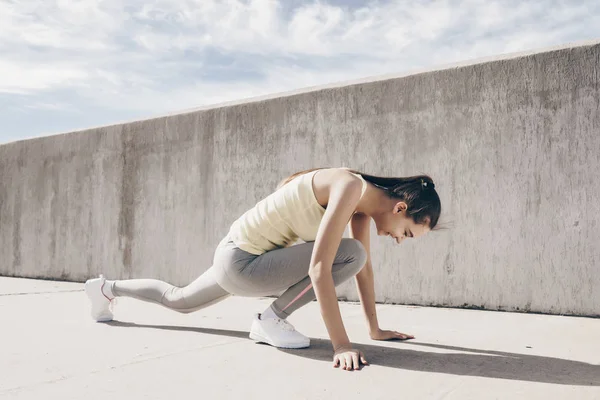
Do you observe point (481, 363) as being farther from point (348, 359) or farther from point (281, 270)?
point (281, 270)

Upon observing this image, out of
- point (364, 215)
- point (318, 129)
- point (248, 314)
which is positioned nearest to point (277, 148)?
point (318, 129)

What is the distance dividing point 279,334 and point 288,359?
21cm

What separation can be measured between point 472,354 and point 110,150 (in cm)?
430

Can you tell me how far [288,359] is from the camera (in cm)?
226

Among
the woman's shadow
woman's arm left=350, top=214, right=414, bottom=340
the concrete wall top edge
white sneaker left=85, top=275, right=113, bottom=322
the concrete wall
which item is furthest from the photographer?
the concrete wall top edge

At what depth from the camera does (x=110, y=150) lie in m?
5.70

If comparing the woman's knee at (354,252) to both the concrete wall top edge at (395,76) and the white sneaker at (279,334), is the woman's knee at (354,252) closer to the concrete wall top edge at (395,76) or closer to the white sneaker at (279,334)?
the white sneaker at (279,334)

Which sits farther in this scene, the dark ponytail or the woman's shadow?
the dark ponytail

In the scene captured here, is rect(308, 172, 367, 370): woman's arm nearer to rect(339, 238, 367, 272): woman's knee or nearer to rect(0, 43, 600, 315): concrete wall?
rect(339, 238, 367, 272): woman's knee

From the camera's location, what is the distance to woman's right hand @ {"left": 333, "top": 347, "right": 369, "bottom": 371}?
6.70 ft

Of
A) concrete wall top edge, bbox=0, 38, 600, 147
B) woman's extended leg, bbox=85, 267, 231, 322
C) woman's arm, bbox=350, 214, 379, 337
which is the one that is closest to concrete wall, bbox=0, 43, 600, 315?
concrete wall top edge, bbox=0, 38, 600, 147

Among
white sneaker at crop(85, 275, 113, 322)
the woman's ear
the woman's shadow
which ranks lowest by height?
the woman's shadow

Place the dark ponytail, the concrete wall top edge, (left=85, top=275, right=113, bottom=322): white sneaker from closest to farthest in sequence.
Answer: the dark ponytail < (left=85, top=275, right=113, bottom=322): white sneaker < the concrete wall top edge

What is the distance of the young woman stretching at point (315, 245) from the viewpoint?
6.93 feet
